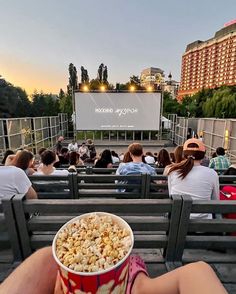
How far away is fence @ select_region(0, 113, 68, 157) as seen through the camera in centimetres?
709

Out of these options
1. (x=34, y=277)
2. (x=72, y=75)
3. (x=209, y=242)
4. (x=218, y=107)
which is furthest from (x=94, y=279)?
(x=72, y=75)

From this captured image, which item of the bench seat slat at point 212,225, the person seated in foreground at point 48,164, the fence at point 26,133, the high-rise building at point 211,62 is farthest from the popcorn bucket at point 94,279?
the high-rise building at point 211,62

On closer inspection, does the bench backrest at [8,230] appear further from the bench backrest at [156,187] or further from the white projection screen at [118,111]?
the white projection screen at [118,111]

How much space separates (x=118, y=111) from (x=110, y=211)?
16523 millimetres

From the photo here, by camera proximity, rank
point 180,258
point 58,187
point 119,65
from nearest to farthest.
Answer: point 180,258 → point 58,187 → point 119,65

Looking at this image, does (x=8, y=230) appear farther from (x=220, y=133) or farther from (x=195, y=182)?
(x=220, y=133)

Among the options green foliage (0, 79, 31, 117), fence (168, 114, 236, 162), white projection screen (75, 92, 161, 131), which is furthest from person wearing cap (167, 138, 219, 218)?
green foliage (0, 79, 31, 117)

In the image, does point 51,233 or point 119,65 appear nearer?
point 51,233

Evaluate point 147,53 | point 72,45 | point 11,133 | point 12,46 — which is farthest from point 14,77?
point 11,133

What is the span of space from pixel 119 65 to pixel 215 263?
64813mm

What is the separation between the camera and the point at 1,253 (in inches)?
66.5

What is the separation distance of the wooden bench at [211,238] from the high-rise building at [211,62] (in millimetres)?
76016

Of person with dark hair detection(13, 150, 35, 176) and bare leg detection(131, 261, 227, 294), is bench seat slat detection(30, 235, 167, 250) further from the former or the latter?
person with dark hair detection(13, 150, 35, 176)

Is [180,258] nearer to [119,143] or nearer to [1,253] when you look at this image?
[1,253]
